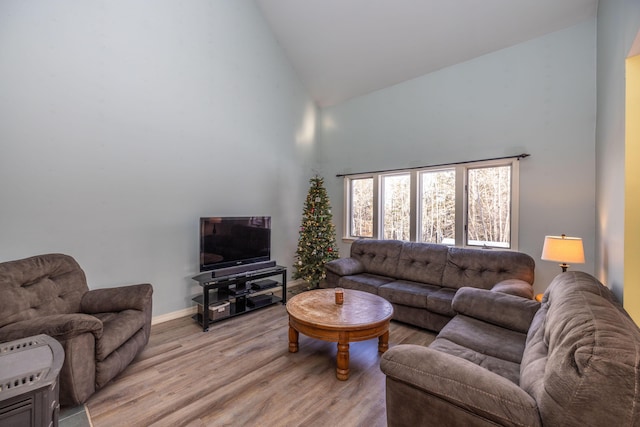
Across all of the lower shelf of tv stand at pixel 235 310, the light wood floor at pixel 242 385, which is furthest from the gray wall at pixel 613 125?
the lower shelf of tv stand at pixel 235 310

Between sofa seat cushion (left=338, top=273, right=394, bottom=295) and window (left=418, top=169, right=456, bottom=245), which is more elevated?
window (left=418, top=169, right=456, bottom=245)

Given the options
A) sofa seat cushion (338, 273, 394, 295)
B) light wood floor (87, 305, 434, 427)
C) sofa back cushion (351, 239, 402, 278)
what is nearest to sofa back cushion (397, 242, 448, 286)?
sofa back cushion (351, 239, 402, 278)

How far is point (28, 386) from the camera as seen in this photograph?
102 cm

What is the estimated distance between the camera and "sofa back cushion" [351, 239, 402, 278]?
12.9ft

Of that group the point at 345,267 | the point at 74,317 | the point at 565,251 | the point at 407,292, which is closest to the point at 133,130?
the point at 74,317

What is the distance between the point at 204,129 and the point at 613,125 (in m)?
4.12

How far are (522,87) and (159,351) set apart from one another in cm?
503

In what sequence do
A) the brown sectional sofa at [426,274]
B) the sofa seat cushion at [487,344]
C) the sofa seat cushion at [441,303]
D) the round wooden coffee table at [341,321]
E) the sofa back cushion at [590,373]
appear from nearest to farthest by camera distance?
the sofa back cushion at [590,373] < the sofa seat cushion at [487,344] < the round wooden coffee table at [341,321] < the sofa seat cushion at [441,303] < the brown sectional sofa at [426,274]

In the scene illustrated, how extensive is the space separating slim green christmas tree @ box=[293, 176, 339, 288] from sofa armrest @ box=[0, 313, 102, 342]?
2972 millimetres

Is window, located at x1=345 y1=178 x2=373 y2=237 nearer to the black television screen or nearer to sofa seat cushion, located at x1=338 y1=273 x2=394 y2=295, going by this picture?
sofa seat cushion, located at x1=338 y1=273 x2=394 y2=295

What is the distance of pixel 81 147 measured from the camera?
2805 mm

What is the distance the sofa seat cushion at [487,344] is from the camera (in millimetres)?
1683

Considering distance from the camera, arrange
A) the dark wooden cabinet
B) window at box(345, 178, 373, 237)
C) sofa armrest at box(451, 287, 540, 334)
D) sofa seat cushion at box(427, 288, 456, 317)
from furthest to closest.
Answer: window at box(345, 178, 373, 237)
sofa seat cushion at box(427, 288, 456, 317)
sofa armrest at box(451, 287, 540, 334)
the dark wooden cabinet

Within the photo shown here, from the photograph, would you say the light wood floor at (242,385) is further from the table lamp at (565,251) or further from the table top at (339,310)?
the table lamp at (565,251)
